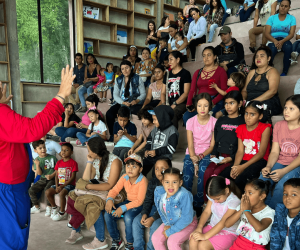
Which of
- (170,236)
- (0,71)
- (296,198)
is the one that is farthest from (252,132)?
(0,71)

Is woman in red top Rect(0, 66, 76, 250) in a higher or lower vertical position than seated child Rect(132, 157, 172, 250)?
higher

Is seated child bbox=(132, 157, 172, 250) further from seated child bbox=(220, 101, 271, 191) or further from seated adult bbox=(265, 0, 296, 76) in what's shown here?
seated adult bbox=(265, 0, 296, 76)

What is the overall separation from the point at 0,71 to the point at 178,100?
428cm

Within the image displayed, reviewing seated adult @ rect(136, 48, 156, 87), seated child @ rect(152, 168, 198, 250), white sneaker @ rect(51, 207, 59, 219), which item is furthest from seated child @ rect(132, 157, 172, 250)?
seated adult @ rect(136, 48, 156, 87)

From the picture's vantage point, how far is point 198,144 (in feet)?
7.61

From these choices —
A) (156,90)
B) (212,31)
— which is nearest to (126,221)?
(156,90)

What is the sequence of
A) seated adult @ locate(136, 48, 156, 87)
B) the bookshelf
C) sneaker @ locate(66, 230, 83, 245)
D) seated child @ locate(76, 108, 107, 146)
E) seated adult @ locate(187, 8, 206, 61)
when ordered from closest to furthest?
sneaker @ locate(66, 230, 83, 245), seated child @ locate(76, 108, 107, 146), seated adult @ locate(187, 8, 206, 61), seated adult @ locate(136, 48, 156, 87), the bookshelf

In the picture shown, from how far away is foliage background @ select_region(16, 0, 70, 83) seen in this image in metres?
5.76

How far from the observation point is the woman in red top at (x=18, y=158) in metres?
1.11

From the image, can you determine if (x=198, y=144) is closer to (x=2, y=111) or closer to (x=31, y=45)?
(x=2, y=111)

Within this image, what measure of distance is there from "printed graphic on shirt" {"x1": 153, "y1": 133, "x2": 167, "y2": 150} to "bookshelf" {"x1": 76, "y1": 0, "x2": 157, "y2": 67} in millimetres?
4486

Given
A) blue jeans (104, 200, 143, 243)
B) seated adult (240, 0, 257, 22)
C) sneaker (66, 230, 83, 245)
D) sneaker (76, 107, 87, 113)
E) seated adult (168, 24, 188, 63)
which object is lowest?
sneaker (66, 230, 83, 245)

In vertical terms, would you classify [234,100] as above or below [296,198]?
above

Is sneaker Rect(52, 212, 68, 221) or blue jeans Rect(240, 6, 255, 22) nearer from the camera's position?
sneaker Rect(52, 212, 68, 221)
